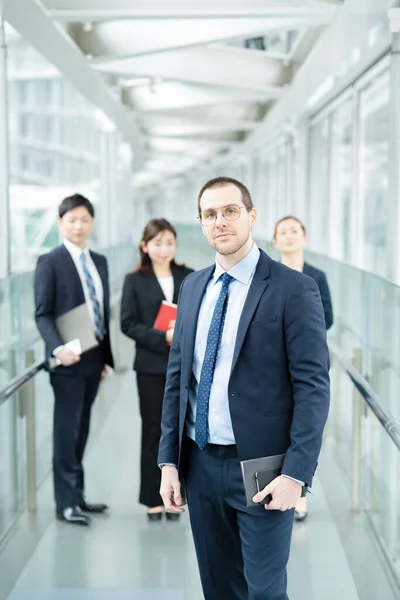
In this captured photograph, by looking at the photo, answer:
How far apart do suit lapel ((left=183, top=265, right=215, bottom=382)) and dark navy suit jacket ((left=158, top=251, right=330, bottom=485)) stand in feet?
0.69

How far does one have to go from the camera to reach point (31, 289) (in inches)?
214

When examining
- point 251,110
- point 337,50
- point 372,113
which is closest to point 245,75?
point 372,113

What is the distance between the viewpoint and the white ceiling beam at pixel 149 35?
281 inches

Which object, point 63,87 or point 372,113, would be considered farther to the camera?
point 63,87

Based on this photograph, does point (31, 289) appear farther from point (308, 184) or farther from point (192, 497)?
point (308, 184)

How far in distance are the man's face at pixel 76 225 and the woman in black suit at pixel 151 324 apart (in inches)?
13.0

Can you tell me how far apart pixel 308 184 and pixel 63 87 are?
35935 mm

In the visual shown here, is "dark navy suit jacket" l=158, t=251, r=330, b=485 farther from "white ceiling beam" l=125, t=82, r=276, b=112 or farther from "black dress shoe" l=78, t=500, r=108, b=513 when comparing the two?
"white ceiling beam" l=125, t=82, r=276, b=112

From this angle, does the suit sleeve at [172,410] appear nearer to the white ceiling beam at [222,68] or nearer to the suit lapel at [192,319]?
the suit lapel at [192,319]

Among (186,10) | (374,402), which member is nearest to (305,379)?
(374,402)

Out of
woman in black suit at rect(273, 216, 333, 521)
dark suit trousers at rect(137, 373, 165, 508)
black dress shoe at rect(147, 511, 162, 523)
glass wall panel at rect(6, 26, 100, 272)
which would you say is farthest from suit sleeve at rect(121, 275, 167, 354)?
glass wall panel at rect(6, 26, 100, 272)

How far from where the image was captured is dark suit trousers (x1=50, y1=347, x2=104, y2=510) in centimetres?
493

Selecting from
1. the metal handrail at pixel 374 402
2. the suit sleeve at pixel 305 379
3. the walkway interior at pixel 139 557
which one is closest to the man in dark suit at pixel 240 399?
the suit sleeve at pixel 305 379

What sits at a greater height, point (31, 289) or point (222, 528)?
point (31, 289)
